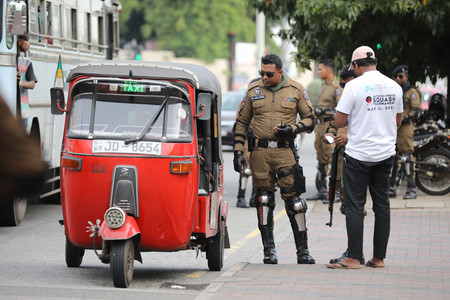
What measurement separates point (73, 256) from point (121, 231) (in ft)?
4.75

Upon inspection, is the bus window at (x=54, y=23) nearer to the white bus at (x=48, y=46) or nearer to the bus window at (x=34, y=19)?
the white bus at (x=48, y=46)

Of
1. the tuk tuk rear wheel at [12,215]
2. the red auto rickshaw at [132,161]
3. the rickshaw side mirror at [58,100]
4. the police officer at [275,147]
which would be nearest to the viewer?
the red auto rickshaw at [132,161]

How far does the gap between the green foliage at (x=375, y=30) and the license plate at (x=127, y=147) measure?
7487 millimetres

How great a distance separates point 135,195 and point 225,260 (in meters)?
2.44

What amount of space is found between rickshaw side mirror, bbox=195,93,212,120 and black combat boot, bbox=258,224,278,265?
157 cm

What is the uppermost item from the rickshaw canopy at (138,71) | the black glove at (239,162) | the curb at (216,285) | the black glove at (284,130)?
the rickshaw canopy at (138,71)

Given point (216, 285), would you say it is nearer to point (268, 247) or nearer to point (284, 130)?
point (268, 247)

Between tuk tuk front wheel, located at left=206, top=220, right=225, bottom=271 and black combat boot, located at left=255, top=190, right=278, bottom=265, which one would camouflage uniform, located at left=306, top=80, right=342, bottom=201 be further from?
tuk tuk front wheel, located at left=206, top=220, right=225, bottom=271

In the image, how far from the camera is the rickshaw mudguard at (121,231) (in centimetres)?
793

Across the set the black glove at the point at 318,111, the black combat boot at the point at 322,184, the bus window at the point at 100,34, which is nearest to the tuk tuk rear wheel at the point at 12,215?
the black glove at the point at 318,111

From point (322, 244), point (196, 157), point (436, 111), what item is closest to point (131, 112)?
point (196, 157)

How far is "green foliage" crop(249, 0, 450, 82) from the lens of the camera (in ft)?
51.3

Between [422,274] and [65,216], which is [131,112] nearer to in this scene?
[65,216]

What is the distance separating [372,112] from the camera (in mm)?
8562
